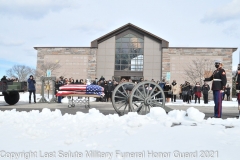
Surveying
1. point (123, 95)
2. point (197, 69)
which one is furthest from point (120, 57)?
point (123, 95)

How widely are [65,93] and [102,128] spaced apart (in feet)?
22.9

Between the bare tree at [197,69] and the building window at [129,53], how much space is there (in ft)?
20.0

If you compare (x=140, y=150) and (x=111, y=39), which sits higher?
(x=111, y=39)

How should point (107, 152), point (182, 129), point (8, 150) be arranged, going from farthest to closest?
point (182, 129), point (8, 150), point (107, 152)

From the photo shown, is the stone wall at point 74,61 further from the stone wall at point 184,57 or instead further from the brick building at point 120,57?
the stone wall at point 184,57

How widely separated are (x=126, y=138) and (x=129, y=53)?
31.4 metres

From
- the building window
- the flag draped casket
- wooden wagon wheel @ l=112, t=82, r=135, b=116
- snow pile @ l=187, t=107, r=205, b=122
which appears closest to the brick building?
the building window

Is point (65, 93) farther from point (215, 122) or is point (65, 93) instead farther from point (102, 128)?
point (215, 122)

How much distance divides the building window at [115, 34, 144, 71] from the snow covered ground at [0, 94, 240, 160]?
29361 mm

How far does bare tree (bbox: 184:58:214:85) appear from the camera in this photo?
1292 inches

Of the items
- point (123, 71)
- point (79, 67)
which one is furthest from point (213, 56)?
point (79, 67)

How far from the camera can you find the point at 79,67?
A: 35.1 metres

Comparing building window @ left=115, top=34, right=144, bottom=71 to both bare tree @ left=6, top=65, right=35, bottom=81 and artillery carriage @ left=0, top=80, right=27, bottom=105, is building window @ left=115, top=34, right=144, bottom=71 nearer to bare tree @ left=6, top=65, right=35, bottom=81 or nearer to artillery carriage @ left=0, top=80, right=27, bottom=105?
artillery carriage @ left=0, top=80, right=27, bottom=105

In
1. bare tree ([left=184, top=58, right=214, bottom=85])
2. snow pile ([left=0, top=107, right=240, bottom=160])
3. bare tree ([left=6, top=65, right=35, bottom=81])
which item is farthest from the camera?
bare tree ([left=6, top=65, right=35, bottom=81])
